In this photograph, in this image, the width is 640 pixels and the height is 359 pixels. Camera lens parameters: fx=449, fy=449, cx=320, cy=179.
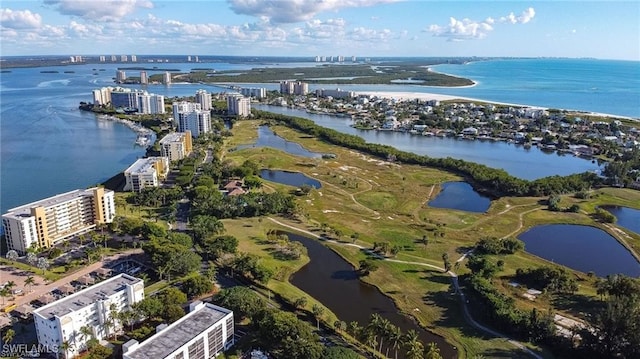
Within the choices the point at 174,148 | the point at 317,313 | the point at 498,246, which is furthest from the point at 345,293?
the point at 174,148

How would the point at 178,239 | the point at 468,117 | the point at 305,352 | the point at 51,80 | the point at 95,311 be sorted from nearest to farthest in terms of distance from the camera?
the point at 305,352
the point at 95,311
the point at 178,239
the point at 468,117
the point at 51,80

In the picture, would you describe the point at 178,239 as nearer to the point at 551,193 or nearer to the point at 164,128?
the point at 551,193

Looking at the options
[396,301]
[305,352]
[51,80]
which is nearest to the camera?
[305,352]

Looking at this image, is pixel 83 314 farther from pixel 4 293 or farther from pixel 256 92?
pixel 256 92

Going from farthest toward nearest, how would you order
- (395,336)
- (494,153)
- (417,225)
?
1. (494,153)
2. (417,225)
3. (395,336)

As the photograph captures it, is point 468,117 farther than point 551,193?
Yes

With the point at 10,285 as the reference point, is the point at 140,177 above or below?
above

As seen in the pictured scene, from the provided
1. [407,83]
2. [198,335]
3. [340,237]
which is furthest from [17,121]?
[407,83]
